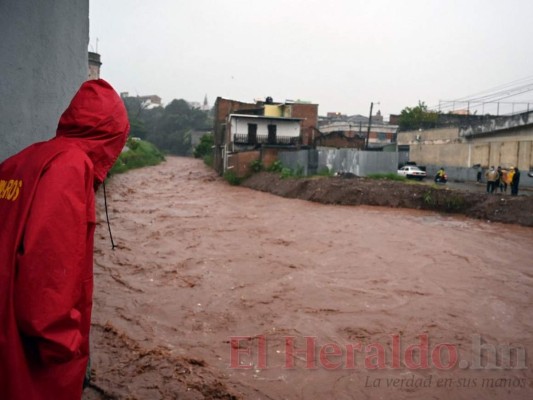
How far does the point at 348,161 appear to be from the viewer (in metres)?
24.2

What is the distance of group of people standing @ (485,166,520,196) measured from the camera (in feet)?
59.0

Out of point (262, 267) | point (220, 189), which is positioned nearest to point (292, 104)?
point (220, 189)

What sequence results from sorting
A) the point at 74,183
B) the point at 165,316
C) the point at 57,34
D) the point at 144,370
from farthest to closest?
the point at 165,316 < the point at 144,370 < the point at 57,34 < the point at 74,183

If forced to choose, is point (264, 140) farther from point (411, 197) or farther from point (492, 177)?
point (492, 177)

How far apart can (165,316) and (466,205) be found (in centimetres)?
1447

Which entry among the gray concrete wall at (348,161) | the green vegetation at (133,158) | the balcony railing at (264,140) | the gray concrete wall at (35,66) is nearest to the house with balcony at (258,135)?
the balcony railing at (264,140)

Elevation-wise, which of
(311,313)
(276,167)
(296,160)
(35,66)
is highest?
(35,66)

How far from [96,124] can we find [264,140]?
113 ft

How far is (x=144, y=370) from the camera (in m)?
4.00

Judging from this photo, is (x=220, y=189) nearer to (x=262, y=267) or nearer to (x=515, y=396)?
(x=262, y=267)

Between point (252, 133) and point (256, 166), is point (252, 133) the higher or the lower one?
the higher one

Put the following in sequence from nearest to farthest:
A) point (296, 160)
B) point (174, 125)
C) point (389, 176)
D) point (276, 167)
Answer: point (389, 176)
point (296, 160)
point (276, 167)
point (174, 125)

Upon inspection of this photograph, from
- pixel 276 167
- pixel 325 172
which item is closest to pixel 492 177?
pixel 325 172

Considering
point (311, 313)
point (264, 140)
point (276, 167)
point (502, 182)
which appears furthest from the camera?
point (264, 140)
